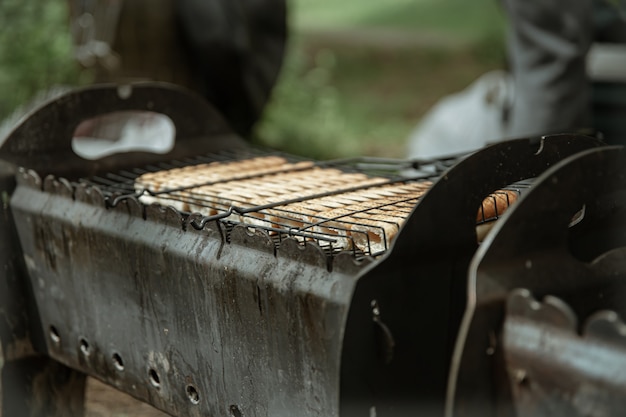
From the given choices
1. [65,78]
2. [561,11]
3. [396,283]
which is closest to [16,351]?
[396,283]

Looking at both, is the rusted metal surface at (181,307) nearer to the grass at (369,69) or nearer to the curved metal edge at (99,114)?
the curved metal edge at (99,114)

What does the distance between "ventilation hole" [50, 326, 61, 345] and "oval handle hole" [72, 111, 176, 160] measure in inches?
Result: 63.3

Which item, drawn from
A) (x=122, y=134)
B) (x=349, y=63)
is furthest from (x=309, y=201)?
(x=349, y=63)

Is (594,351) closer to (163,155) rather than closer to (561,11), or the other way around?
(163,155)

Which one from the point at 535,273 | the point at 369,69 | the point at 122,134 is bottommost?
the point at 369,69

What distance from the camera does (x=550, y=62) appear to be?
511 centimetres

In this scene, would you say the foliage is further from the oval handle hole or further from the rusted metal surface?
the rusted metal surface

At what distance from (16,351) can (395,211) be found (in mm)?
1321

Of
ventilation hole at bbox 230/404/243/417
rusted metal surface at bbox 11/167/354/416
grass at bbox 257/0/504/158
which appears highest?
rusted metal surface at bbox 11/167/354/416

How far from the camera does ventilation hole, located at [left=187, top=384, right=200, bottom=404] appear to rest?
2203 millimetres

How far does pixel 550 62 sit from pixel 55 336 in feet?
10.8

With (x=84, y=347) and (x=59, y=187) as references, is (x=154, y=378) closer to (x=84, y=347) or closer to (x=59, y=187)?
(x=84, y=347)

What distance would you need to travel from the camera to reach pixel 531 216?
1549 mm

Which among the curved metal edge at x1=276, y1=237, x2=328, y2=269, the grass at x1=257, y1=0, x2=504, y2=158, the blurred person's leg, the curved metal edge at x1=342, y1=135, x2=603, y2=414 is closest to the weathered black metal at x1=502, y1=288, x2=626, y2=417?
the curved metal edge at x1=342, y1=135, x2=603, y2=414
